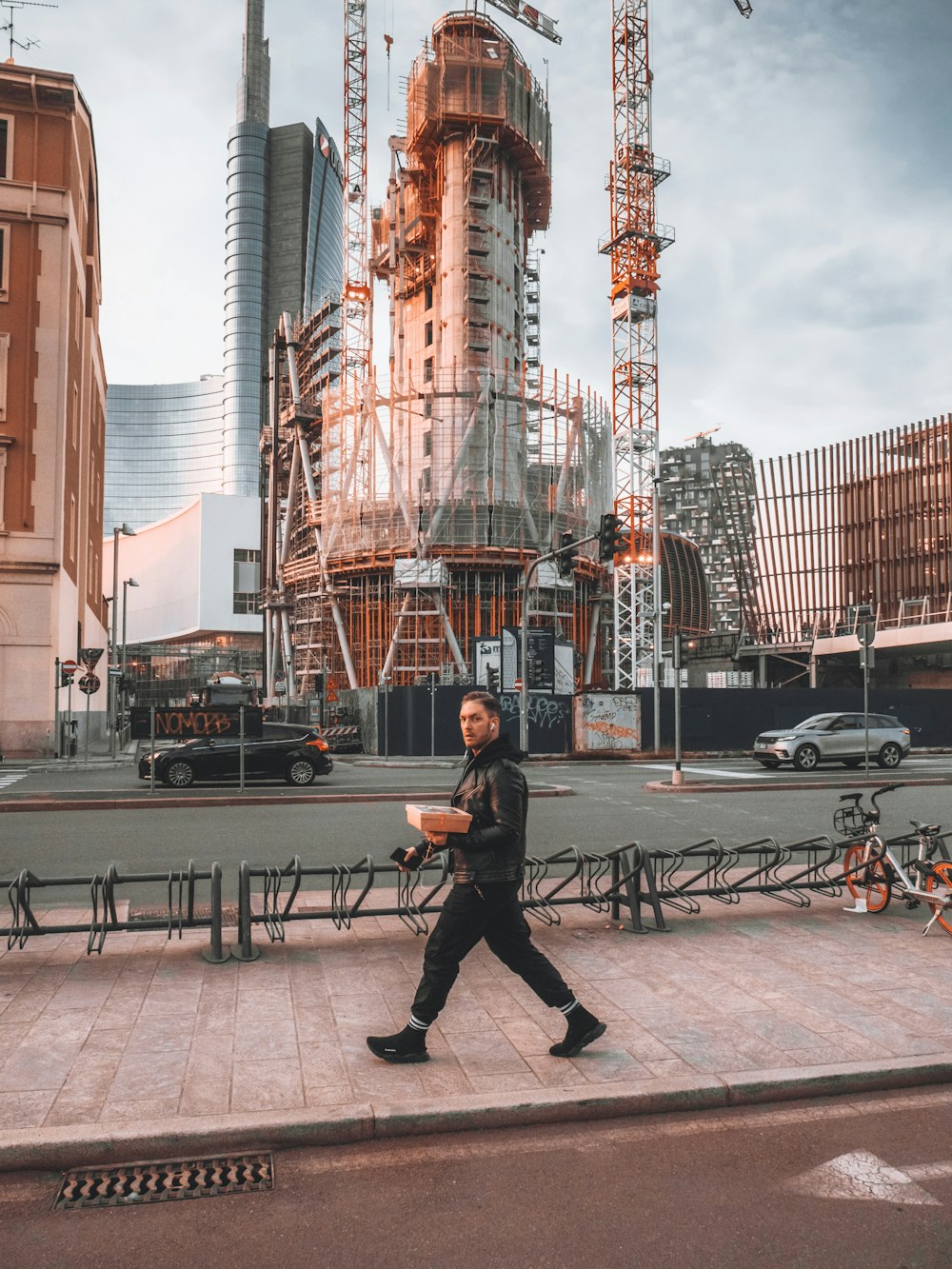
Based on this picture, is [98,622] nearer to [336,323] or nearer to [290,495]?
[290,495]

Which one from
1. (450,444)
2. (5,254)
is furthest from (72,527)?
(450,444)

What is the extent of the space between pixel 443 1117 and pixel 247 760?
1887cm

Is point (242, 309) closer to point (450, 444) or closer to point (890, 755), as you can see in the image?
point (450, 444)

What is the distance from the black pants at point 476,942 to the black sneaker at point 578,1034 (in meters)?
0.13

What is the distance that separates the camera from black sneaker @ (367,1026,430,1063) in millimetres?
5090

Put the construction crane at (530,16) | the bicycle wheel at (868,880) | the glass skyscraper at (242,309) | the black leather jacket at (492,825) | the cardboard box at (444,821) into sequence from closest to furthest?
the cardboard box at (444,821), the black leather jacket at (492,825), the bicycle wheel at (868,880), the construction crane at (530,16), the glass skyscraper at (242,309)

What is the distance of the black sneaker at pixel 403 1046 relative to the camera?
16.7ft

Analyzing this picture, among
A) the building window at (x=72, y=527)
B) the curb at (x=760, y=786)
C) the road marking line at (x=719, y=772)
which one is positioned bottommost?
the road marking line at (x=719, y=772)

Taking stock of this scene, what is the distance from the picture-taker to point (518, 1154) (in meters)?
4.27

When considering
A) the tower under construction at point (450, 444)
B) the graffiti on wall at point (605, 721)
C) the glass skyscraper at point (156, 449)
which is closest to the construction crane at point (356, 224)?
the tower under construction at point (450, 444)

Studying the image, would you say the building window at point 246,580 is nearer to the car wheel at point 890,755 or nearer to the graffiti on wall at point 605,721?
the graffiti on wall at point 605,721

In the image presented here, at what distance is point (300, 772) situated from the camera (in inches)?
905

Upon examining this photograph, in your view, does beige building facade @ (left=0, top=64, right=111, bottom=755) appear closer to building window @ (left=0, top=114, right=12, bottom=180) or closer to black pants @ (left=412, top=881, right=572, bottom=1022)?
building window @ (left=0, top=114, right=12, bottom=180)

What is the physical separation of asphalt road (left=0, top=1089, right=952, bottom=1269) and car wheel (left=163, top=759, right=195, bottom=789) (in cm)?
1839
